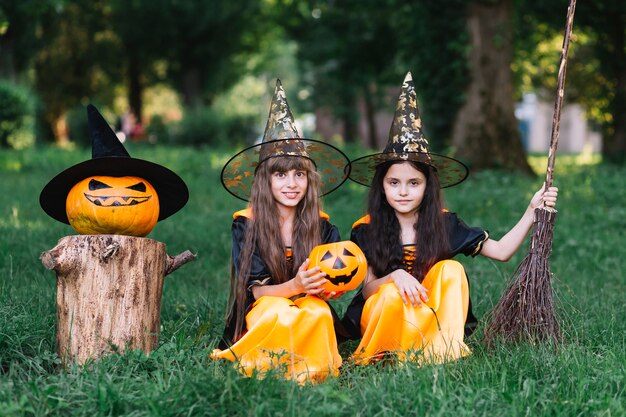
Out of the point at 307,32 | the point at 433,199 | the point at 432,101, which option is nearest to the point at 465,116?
the point at 432,101

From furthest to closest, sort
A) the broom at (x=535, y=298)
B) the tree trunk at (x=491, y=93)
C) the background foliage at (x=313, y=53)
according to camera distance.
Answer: the background foliage at (x=313, y=53), the tree trunk at (x=491, y=93), the broom at (x=535, y=298)

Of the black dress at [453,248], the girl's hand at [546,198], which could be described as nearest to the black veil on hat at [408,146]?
the black dress at [453,248]

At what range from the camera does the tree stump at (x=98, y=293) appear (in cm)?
387

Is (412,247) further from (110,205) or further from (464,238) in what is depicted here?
(110,205)

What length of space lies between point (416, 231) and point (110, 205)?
172cm

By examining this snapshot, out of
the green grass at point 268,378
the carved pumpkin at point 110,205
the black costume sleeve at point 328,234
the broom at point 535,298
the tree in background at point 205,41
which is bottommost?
the green grass at point 268,378

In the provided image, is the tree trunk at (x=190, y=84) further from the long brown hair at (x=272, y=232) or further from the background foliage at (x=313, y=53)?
the long brown hair at (x=272, y=232)

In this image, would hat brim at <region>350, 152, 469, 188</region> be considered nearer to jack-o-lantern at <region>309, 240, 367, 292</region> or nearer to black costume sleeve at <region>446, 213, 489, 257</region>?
black costume sleeve at <region>446, 213, 489, 257</region>

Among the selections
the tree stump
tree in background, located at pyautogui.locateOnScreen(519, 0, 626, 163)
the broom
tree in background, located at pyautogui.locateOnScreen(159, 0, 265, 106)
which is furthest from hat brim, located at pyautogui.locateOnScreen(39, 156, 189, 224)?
tree in background, located at pyautogui.locateOnScreen(159, 0, 265, 106)

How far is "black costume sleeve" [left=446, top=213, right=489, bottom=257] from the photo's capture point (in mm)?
4391

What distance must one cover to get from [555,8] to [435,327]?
1369 centimetres

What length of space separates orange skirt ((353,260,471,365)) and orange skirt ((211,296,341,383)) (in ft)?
0.95

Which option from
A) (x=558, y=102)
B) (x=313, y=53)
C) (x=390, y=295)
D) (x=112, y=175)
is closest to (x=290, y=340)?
(x=390, y=295)

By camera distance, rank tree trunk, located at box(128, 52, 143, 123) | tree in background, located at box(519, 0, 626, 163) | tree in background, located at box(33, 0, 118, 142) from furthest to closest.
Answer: tree trunk, located at box(128, 52, 143, 123), tree in background, located at box(33, 0, 118, 142), tree in background, located at box(519, 0, 626, 163)
